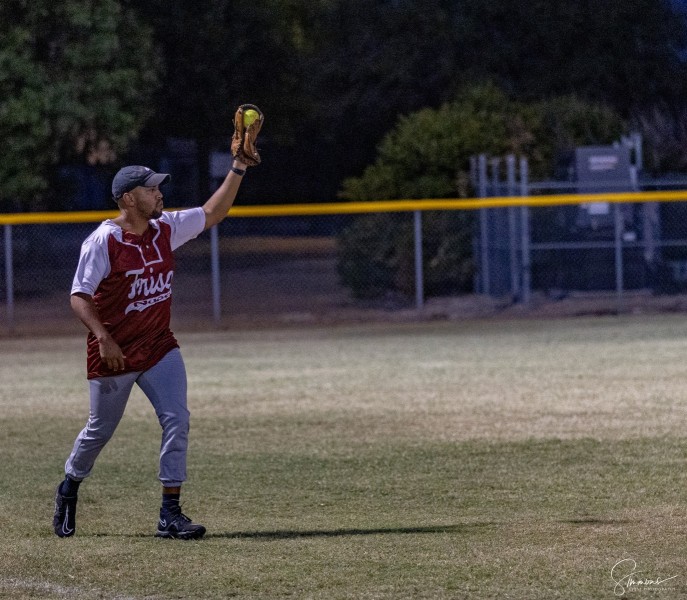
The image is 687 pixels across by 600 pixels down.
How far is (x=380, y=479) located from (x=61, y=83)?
55.6ft

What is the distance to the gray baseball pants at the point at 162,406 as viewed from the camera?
654 centimetres

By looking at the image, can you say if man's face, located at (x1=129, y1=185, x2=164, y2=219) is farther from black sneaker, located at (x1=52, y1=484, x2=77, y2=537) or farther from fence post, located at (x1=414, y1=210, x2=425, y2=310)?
fence post, located at (x1=414, y1=210, x2=425, y2=310)

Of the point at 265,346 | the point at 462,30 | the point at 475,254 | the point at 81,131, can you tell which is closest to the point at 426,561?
the point at 265,346

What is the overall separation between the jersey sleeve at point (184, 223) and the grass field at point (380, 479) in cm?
150

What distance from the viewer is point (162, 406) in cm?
655

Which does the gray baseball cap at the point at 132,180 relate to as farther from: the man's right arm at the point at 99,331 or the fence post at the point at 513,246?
the fence post at the point at 513,246

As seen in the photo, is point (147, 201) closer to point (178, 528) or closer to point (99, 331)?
point (99, 331)

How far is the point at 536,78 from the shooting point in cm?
4481

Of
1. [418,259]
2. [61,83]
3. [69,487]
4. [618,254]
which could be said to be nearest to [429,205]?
[418,259]

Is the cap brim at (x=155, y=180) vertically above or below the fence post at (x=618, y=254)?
above

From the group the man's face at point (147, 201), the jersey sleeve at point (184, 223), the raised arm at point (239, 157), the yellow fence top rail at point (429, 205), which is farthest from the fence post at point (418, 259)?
the man's face at point (147, 201)

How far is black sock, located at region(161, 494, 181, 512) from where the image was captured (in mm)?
6578

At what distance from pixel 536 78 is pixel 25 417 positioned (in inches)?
1410

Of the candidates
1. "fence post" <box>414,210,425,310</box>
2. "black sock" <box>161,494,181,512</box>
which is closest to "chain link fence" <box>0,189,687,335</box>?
"fence post" <box>414,210,425,310</box>
